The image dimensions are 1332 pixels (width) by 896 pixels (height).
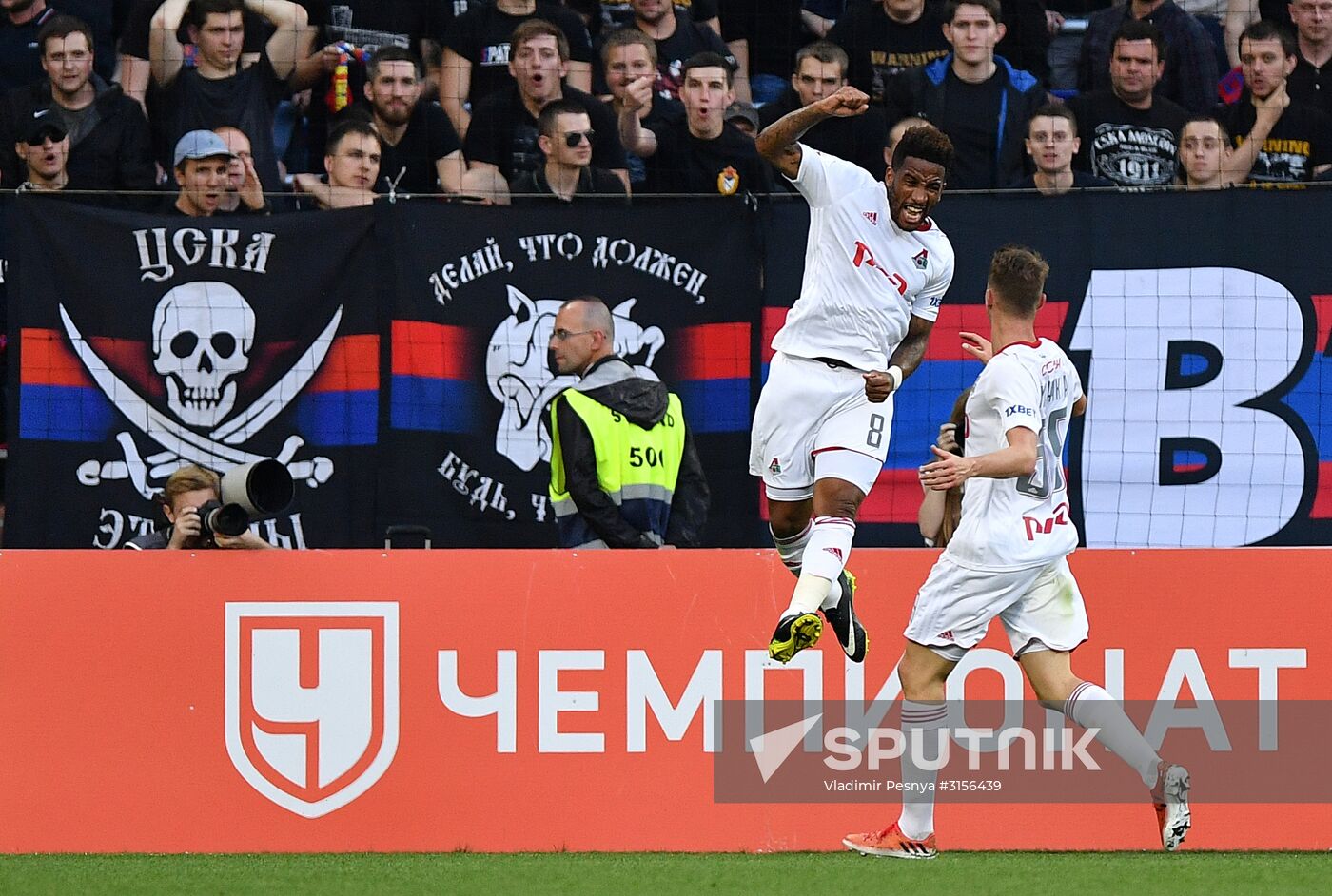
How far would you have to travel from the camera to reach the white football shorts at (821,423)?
650 centimetres

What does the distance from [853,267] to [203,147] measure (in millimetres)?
4190

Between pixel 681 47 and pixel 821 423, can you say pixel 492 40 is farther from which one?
pixel 821 423

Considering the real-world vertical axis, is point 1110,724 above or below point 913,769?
above

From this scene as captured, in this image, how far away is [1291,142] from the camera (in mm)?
9695

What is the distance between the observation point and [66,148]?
9453mm

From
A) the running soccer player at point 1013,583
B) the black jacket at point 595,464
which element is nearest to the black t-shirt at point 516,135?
the black jacket at point 595,464

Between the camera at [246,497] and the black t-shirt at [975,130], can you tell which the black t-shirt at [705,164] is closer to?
the black t-shirt at [975,130]

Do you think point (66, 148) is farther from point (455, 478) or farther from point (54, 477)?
point (455, 478)

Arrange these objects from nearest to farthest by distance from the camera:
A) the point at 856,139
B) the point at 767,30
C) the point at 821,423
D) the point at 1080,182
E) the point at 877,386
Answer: the point at 877,386 → the point at 821,423 → the point at 1080,182 → the point at 856,139 → the point at 767,30

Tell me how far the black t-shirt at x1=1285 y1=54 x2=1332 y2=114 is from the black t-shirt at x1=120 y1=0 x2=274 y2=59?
5.61m

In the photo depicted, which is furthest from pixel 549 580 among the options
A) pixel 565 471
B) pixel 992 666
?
pixel 992 666

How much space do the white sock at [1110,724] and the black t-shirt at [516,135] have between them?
14.8 ft

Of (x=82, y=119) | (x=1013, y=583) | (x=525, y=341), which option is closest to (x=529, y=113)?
(x=525, y=341)

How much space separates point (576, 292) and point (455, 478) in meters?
1.09
